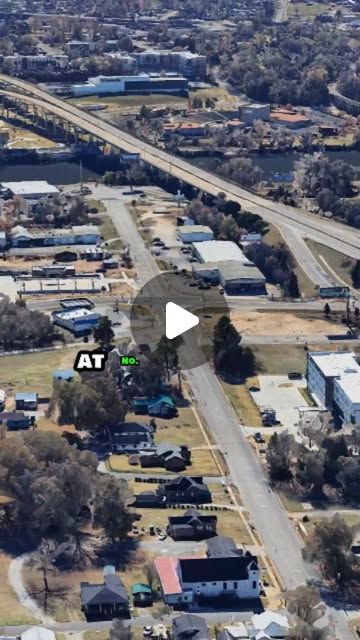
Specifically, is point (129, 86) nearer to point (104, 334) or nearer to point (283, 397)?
point (104, 334)

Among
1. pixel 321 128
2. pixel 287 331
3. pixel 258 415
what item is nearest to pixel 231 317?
pixel 287 331

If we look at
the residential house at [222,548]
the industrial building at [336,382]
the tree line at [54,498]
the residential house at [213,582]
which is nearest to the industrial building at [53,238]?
the industrial building at [336,382]

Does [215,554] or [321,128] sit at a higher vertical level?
[215,554]

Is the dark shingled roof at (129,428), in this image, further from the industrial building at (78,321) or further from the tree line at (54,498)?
the industrial building at (78,321)

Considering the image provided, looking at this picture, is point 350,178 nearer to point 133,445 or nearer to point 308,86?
point 308,86

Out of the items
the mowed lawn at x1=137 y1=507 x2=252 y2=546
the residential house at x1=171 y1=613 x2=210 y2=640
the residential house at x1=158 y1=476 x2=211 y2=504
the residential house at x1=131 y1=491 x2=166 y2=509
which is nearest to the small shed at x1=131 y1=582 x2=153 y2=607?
the residential house at x1=171 y1=613 x2=210 y2=640

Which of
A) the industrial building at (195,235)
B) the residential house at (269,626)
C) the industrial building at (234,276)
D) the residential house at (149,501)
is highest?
the residential house at (269,626)

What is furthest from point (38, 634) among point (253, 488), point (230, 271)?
point (230, 271)
